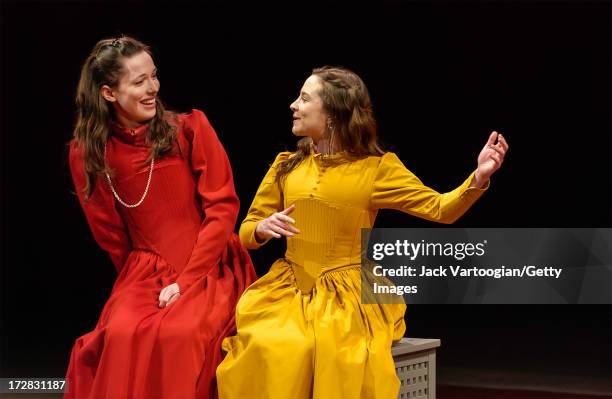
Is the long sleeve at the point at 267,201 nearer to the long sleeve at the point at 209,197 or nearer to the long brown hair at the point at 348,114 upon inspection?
the long sleeve at the point at 209,197

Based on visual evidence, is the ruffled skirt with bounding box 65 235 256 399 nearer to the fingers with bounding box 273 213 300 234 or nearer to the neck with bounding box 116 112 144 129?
the fingers with bounding box 273 213 300 234

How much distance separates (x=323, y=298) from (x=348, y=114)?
548 millimetres

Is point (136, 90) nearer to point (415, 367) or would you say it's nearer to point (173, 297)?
point (173, 297)

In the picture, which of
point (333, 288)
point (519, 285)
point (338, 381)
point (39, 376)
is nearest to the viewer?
point (338, 381)

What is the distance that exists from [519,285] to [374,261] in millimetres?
465

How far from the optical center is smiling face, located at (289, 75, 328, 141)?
3.15 metres

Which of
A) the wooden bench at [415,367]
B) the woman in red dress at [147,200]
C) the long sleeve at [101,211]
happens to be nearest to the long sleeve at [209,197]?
the woman in red dress at [147,200]

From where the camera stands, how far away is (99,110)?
3.19 meters

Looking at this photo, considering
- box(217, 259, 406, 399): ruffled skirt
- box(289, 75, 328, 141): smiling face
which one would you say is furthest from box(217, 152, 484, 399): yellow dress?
box(289, 75, 328, 141): smiling face

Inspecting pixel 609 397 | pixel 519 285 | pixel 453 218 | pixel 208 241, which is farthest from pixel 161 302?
pixel 609 397

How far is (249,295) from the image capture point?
307cm

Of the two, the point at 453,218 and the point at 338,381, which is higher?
the point at 453,218

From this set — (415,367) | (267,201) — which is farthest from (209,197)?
(415,367)

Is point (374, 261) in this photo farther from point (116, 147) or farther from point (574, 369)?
point (574, 369)
